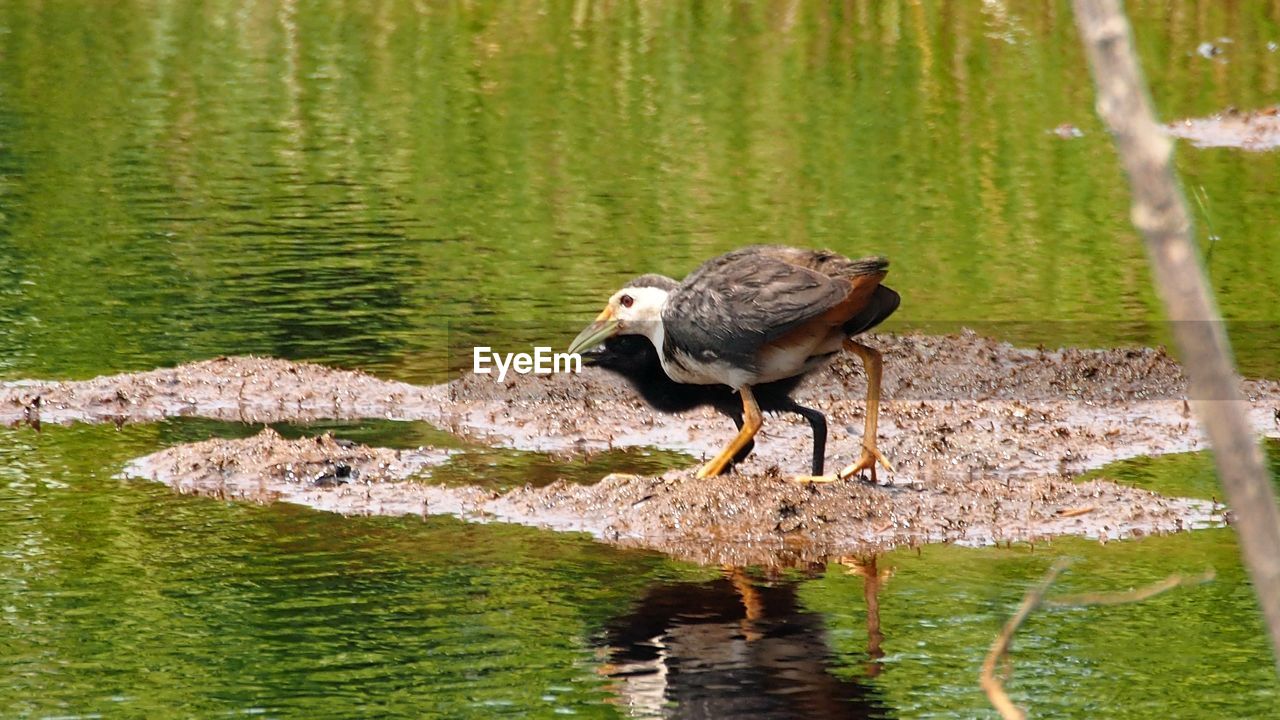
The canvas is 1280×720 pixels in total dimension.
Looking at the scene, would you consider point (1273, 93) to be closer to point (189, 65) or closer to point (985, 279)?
point (985, 279)

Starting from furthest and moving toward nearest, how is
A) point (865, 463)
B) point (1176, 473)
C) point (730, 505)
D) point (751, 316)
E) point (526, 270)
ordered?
point (526, 270), point (1176, 473), point (865, 463), point (730, 505), point (751, 316)

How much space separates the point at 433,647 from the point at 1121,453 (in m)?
4.54

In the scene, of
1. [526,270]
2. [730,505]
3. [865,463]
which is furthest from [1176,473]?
[526,270]

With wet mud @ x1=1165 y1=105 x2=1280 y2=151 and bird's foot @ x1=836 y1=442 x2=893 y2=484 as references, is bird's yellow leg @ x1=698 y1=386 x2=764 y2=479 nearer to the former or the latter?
bird's foot @ x1=836 y1=442 x2=893 y2=484

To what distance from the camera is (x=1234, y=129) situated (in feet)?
69.6

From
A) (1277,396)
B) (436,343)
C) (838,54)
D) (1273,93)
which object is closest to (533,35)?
(838,54)

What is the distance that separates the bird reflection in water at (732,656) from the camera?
17.8ft

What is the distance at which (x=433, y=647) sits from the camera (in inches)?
241

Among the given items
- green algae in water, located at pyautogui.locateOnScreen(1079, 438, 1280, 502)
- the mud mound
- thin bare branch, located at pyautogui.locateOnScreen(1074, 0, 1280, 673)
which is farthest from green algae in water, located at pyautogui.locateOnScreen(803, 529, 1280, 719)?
thin bare branch, located at pyautogui.locateOnScreen(1074, 0, 1280, 673)

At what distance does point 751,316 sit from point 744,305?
78 mm

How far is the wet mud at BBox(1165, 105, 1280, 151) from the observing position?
20.7 metres

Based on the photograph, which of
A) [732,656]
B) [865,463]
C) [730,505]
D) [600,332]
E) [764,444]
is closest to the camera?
[732,656]

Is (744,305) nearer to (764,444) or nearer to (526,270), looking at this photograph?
(764,444)

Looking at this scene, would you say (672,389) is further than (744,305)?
Yes
